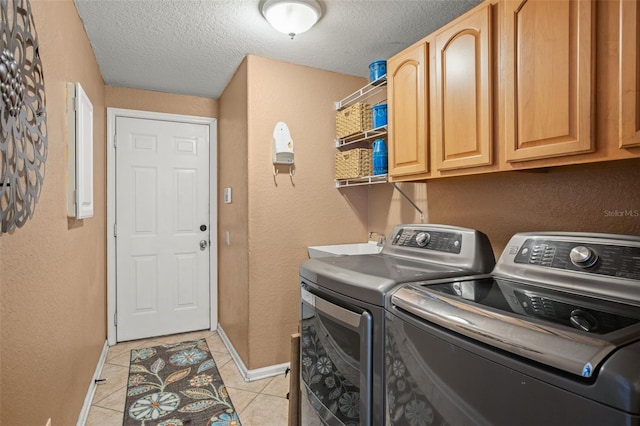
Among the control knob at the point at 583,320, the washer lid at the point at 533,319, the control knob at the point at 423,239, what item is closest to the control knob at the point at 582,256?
the washer lid at the point at 533,319

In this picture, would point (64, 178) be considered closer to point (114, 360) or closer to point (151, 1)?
point (151, 1)

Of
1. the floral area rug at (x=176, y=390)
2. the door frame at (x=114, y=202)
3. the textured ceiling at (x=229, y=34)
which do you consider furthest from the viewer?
the door frame at (x=114, y=202)

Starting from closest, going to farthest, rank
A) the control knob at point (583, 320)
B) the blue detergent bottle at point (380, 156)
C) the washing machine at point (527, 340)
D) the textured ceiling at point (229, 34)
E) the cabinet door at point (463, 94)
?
the washing machine at point (527, 340), the control knob at point (583, 320), the cabinet door at point (463, 94), the textured ceiling at point (229, 34), the blue detergent bottle at point (380, 156)

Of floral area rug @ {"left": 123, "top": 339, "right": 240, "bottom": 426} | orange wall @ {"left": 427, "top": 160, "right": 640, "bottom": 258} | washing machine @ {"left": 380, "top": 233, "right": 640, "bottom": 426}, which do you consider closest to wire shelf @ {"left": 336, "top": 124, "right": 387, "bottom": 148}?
orange wall @ {"left": 427, "top": 160, "right": 640, "bottom": 258}

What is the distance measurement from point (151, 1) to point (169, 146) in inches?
66.1

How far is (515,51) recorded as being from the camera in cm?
132

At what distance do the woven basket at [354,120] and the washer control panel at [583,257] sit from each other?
1.36 metres

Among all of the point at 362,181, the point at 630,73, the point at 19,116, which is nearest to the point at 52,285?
the point at 19,116

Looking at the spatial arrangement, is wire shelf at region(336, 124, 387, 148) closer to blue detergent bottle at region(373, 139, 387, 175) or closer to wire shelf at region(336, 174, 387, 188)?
blue detergent bottle at region(373, 139, 387, 175)

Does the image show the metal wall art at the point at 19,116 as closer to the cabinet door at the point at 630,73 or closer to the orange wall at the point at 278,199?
the orange wall at the point at 278,199

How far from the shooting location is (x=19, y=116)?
1014mm

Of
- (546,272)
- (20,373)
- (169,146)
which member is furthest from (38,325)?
(169,146)

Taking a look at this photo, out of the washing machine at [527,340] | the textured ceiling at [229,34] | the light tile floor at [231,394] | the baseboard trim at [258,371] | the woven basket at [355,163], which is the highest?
the textured ceiling at [229,34]

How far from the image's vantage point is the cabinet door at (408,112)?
1777mm
